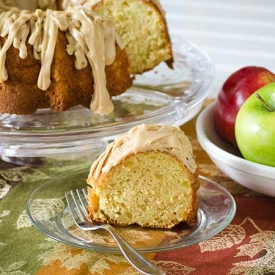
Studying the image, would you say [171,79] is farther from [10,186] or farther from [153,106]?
[10,186]

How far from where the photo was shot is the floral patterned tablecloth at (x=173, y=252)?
1348 mm

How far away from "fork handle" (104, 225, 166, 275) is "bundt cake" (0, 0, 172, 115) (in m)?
0.46

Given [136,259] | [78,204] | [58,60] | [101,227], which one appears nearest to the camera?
[136,259]

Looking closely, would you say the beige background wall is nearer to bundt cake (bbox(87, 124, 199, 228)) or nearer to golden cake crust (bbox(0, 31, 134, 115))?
golden cake crust (bbox(0, 31, 134, 115))

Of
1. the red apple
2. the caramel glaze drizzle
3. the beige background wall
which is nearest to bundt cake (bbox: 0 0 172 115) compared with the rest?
the caramel glaze drizzle

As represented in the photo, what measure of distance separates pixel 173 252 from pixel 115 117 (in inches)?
16.7

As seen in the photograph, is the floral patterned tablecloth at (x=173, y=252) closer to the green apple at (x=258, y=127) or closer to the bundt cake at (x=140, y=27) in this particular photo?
the green apple at (x=258, y=127)

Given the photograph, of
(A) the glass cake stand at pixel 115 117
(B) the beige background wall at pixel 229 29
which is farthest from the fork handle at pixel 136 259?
(B) the beige background wall at pixel 229 29

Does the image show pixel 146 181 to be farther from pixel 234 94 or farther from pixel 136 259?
pixel 234 94

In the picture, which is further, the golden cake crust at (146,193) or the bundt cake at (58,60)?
the bundt cake at (58,60)

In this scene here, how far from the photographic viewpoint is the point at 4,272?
1344 millimetres

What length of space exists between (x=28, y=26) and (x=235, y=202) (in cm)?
59

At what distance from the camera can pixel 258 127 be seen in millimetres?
1559

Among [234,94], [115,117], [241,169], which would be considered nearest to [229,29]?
[234,94]
